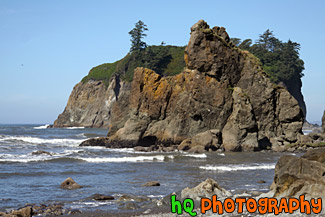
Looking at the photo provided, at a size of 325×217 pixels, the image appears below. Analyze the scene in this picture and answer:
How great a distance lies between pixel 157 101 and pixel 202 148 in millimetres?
9439

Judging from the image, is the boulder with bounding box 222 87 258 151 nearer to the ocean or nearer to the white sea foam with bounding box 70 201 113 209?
the ocean

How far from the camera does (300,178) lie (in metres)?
13.1

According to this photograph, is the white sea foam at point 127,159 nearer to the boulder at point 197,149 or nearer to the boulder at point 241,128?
the boulder at point 197,149

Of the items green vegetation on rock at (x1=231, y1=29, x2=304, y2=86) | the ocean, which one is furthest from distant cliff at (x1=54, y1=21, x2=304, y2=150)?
green vegetation on rock at (x1=231, y1=29, x2=304, y2=86)

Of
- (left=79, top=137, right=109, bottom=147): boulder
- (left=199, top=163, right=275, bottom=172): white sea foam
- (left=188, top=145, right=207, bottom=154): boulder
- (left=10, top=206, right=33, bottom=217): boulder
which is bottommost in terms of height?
(left=10, top=206, right=33, bottom=217): boulder

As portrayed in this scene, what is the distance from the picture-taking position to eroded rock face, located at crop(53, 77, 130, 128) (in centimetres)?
11050

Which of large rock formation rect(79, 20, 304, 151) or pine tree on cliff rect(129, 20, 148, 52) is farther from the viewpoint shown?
pine tree on cliff rect(129, 20, 148, 52)

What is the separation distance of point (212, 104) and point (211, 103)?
18 cm

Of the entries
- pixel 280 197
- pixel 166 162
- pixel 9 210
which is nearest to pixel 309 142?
pixel 166 162

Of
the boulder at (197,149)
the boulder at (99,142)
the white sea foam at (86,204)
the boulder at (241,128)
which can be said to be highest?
the boulder at (241,128)

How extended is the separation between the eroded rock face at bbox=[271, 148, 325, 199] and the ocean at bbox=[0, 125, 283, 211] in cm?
528

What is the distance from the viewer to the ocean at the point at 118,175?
59.4 ft

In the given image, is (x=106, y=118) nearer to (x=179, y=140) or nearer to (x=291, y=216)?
(x=179, y=140)

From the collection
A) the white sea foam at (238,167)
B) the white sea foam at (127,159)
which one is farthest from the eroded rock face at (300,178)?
the white sea foam at (127,159)
